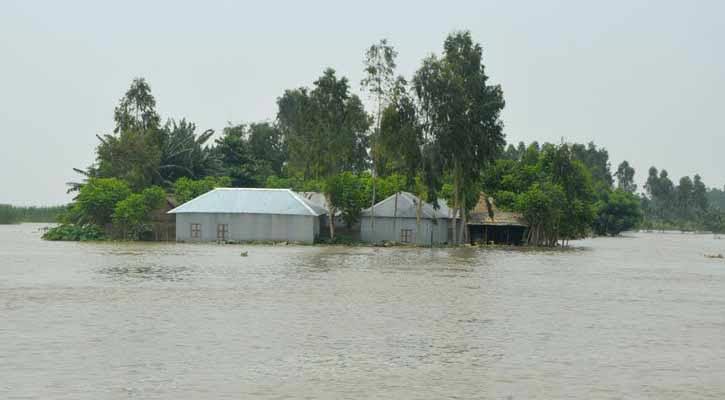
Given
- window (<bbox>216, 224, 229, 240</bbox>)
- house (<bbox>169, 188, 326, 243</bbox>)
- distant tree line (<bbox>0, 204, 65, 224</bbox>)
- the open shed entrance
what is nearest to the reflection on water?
house (<bbox>169, 188, 326, 243</bbox>)

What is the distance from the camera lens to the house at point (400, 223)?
64000 millimetres

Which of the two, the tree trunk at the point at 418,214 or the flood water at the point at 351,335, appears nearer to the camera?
the flood water at the point at 351,335

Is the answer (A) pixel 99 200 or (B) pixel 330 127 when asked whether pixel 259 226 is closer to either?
(B) pixel 330 127

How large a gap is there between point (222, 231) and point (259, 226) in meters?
2.58

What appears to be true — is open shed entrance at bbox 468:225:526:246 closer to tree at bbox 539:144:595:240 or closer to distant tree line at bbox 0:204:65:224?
tree at bbox 539:144:595:240

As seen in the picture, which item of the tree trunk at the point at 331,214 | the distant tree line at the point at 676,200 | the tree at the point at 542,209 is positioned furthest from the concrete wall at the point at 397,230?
the distant tree line at the point at 676,200

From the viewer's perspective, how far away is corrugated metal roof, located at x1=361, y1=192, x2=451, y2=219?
64.0 meters

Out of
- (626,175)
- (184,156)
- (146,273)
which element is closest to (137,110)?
(184,156)

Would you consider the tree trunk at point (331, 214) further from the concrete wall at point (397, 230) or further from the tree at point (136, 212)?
the tree at point (136, 212)

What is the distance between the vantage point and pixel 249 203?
61500mm

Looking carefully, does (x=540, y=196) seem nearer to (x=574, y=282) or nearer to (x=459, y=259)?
(x=459, y=259)

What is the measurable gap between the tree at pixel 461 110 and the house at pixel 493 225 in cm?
274

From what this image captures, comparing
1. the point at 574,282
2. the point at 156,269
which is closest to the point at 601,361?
the point at 574,282

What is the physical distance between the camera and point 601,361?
49.7 ft
